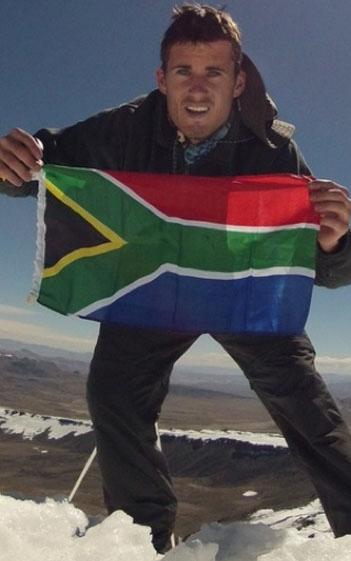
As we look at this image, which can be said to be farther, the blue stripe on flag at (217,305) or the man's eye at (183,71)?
the man's eye at (183,71)

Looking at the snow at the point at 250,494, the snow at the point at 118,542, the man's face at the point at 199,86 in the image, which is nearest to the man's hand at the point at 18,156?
the man's face at the point at 199,86

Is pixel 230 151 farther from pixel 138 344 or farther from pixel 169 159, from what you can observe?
pixel 138 344

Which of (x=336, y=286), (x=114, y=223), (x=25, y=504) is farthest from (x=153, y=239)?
(x=25, y=504)

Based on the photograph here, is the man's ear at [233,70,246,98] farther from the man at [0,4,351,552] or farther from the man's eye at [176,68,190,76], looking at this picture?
the man's eye at [176,68,190,76]

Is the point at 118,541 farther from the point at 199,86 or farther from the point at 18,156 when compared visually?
the point at 199,86

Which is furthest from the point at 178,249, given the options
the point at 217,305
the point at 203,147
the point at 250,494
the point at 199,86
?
the point at 250,494

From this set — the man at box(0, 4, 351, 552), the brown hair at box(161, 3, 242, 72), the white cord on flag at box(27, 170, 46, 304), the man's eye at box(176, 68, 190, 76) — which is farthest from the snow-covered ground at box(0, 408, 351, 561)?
the brown hair at box(161, 3, 242, 72)

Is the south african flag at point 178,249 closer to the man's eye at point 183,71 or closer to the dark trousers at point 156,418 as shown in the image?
the dark trousers at point 156,418
